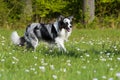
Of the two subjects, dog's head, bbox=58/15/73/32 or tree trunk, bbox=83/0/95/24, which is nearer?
dog's head, bbox=58/15/73/32

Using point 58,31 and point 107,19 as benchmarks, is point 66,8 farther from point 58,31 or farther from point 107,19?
point 58,31

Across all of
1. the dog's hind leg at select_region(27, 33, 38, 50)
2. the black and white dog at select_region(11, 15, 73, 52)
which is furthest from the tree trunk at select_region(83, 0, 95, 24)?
the dog's hind leg at select_region(27, 33, 38, 50)

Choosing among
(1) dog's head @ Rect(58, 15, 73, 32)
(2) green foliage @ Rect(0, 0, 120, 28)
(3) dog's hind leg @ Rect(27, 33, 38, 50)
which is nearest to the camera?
(1) dog's head @ Rect(58, 15, 73, 32)

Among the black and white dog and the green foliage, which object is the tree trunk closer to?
the green foliage

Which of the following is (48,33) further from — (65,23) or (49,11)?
(49,11)

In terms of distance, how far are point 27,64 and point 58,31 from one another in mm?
4833

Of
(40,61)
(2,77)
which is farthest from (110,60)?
(2,77)

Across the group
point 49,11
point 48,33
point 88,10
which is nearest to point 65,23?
point 48,33

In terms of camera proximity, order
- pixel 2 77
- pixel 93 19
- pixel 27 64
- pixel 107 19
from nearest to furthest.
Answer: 1. pixel 2 77
2. pixel 27 64
3. pixel 93 19
4. pixel 107 19

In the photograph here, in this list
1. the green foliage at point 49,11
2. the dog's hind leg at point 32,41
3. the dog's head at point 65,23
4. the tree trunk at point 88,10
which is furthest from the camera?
the green foliage at point 49,11

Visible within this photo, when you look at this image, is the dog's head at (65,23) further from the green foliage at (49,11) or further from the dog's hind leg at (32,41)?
the green foliage at (49,11)

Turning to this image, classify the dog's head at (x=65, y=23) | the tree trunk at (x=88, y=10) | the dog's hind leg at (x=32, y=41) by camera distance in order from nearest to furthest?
1. the dog's head at (x=65, y=23)
2. the dog's hind leg at (x=32, y=41)
3. the tree trunk at (x=88, y=10)

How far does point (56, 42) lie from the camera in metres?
12.4

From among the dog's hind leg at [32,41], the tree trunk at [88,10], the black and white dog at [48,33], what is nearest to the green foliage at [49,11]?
the tree trunk at [88,10]
